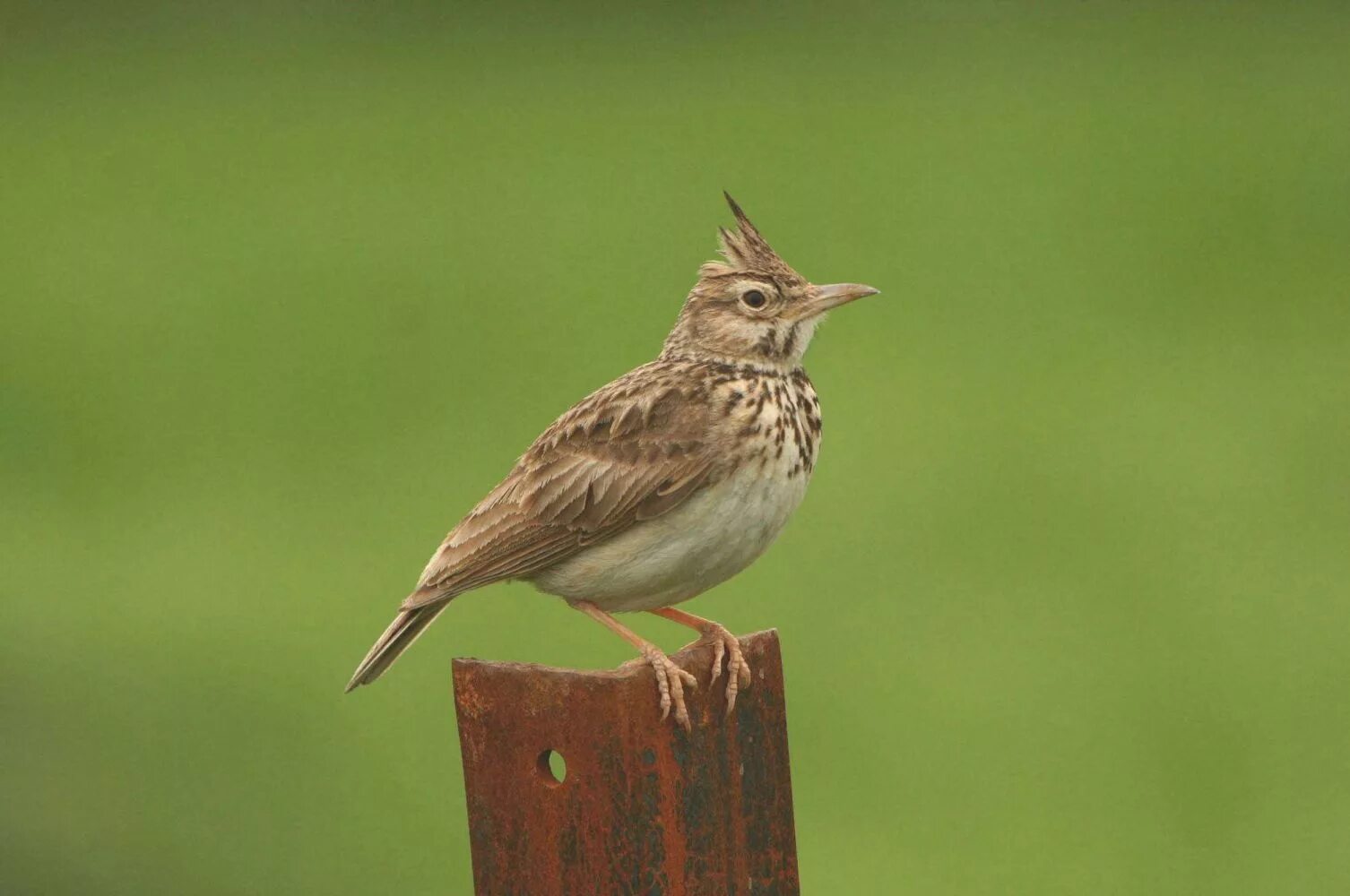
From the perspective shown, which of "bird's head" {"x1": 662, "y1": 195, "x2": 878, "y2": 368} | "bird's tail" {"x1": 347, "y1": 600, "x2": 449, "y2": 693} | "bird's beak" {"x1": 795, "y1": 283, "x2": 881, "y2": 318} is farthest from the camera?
"bird's head" {"x1": 662, "y1": 195, "x2": 878, "y2": 368}

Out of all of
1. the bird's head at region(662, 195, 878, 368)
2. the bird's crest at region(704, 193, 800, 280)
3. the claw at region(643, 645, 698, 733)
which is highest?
the bird's crest at region(704, 193, 800, 280)

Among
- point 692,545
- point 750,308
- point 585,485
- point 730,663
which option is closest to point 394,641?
point 585,485

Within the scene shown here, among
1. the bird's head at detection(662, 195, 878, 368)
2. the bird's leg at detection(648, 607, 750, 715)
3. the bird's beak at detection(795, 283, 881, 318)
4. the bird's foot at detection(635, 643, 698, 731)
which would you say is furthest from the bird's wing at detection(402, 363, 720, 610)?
the bird's foot at detection(635, 643, 698, 731)

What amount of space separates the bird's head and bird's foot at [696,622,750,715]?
144 centimetres

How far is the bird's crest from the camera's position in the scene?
6129mm

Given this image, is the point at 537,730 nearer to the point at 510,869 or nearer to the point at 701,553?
the point at 510,869

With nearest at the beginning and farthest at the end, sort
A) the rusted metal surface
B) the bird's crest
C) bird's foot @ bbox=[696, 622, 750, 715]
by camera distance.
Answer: the rusted metal surface → bird's foot @ bbox=[696, 622, 750, 715] → the bird's crest

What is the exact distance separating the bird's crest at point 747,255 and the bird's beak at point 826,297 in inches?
3.8

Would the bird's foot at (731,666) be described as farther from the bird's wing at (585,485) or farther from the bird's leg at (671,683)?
the bird's wing at (585,485)

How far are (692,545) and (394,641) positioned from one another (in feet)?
2.51

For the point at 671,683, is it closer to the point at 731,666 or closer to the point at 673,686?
the point at 673,686

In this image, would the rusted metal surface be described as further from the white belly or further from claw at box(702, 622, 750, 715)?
the white belly

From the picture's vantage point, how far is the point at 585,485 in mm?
5574

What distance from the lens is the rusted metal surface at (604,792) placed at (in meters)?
4.32
